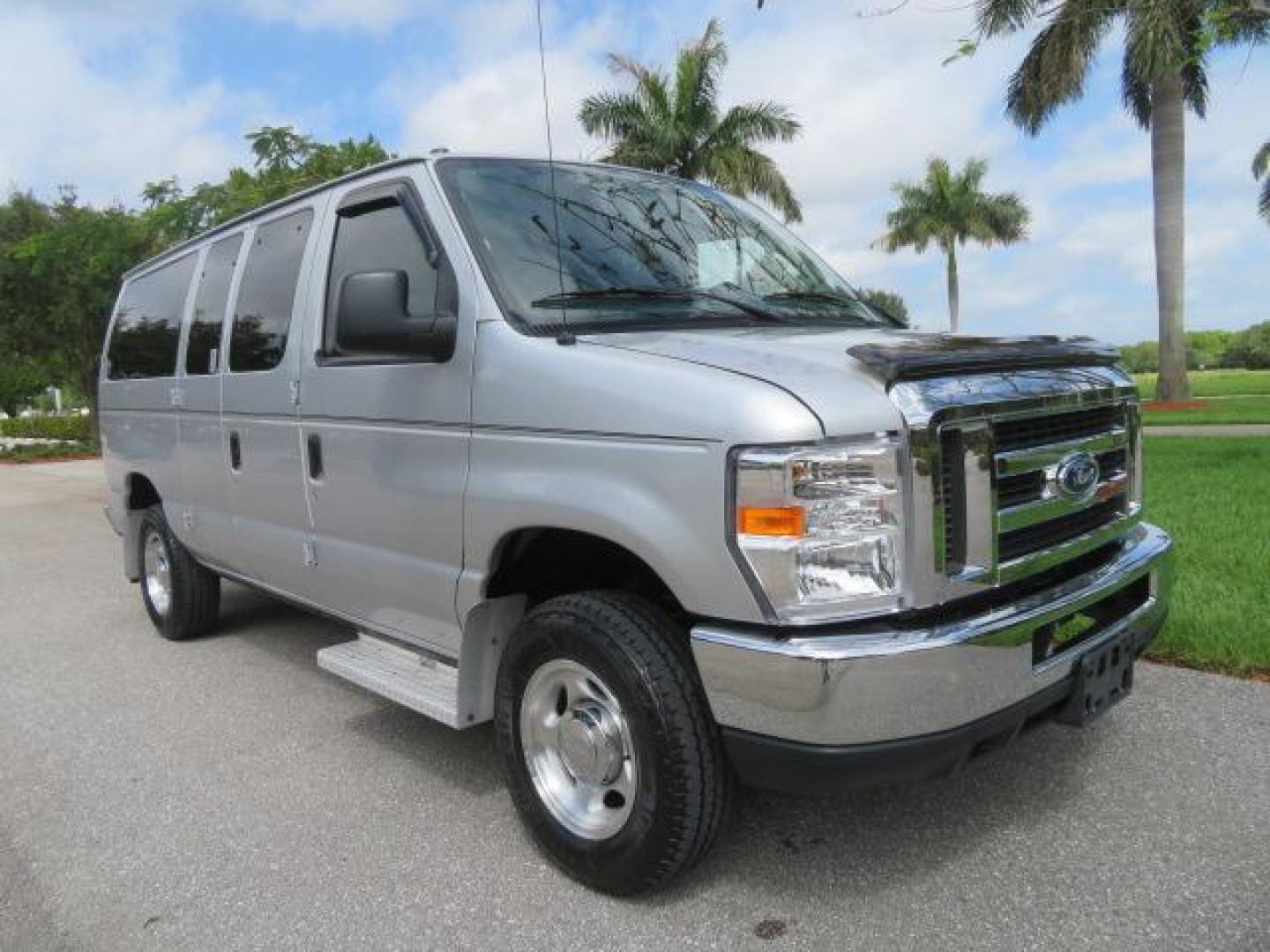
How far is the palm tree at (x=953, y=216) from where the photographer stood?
46000 millimetres

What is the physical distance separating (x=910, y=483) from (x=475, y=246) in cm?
162

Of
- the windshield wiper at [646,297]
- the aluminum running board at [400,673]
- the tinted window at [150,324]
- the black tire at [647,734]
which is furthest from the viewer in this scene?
the tinted window at [150,324]

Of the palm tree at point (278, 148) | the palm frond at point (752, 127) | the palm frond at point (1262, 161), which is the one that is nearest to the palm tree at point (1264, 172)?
the palm frond at point (1262, 161)

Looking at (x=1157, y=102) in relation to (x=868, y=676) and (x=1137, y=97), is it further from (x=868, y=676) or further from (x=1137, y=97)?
(x=868, y=676)

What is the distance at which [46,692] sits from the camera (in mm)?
5168

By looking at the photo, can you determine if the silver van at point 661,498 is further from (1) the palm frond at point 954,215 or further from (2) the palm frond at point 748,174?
(1) the palm frond at point 954,215

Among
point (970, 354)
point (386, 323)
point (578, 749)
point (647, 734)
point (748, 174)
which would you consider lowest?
point (578, 749)

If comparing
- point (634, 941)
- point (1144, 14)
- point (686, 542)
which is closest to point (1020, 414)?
point (686, 542)

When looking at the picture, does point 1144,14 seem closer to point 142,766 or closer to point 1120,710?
point 1120,710

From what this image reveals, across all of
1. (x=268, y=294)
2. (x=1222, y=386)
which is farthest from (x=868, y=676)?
(x=1222, y=386)

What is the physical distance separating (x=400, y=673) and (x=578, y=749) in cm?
96

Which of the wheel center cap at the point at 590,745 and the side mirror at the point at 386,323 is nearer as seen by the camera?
the wheel center cap at the point at 590,745

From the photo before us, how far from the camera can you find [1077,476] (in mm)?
2932

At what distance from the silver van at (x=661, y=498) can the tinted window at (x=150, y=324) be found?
1.22 meters
